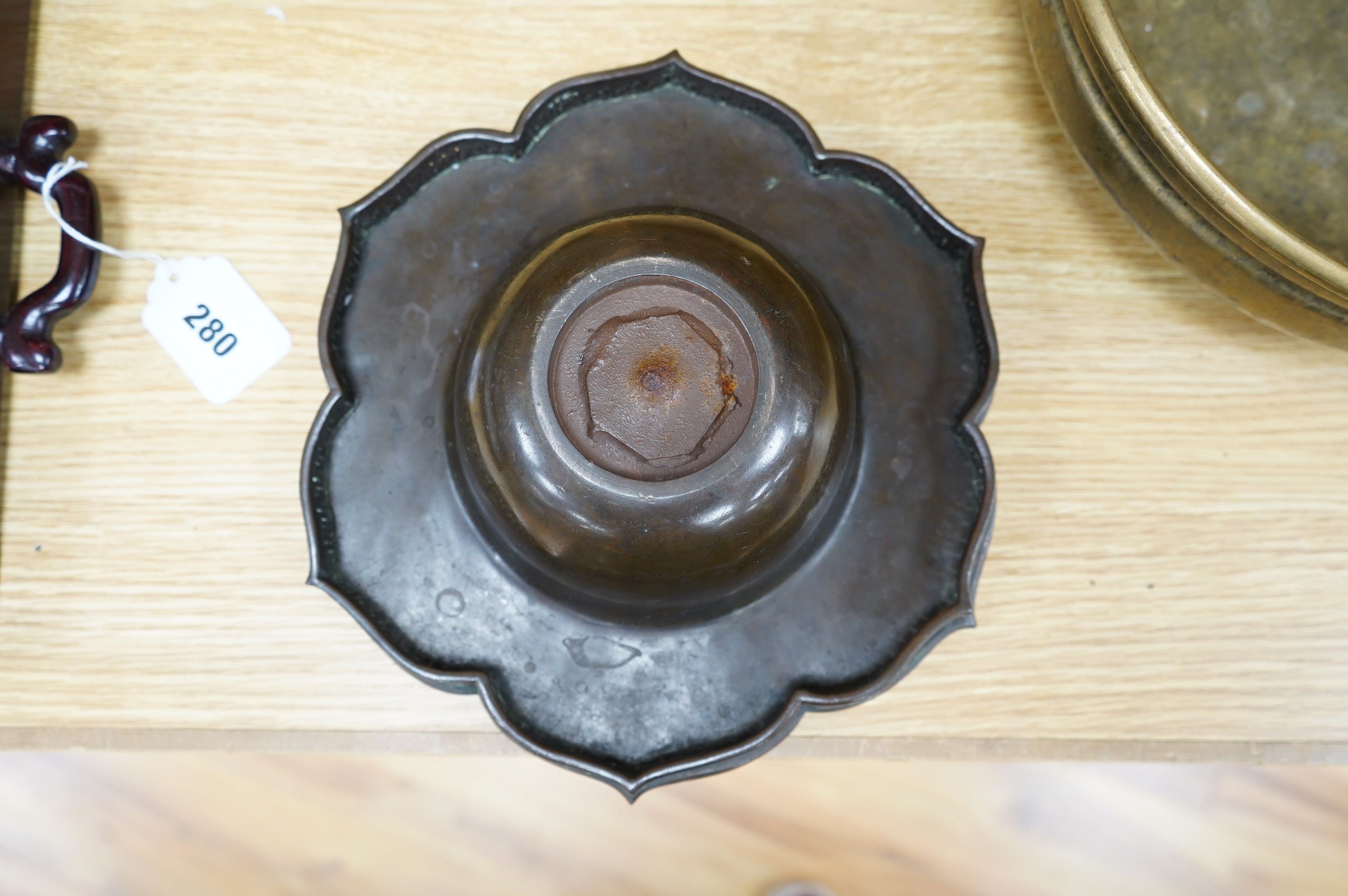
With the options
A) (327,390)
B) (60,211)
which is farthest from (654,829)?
(60,211)

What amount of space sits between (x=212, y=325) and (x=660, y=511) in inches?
17.5

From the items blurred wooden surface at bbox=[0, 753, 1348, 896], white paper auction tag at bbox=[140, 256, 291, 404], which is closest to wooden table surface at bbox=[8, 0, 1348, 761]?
white paper auction tag at bbox=[140, 256, 291, 404]

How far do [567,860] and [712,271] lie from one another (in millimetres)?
1016

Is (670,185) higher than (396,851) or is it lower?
higher

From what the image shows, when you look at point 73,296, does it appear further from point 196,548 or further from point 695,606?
point 695,606

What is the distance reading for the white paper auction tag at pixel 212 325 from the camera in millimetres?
740

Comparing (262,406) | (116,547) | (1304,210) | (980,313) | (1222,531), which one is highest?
(1304,210)

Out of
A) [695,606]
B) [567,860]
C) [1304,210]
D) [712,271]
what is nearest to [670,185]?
[712,271]

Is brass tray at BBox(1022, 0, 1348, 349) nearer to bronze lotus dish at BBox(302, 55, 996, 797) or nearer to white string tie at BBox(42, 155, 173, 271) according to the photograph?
bronze lotus dish at BBox(302, 55, 996, 797)

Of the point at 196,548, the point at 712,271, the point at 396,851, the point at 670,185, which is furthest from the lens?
the point at 396,851

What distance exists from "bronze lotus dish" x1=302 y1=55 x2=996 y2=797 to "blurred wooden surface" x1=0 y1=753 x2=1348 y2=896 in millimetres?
723

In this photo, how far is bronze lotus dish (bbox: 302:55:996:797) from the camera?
1.76 feet

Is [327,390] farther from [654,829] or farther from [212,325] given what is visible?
[654,829]

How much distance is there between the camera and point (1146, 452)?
0.74 metres
